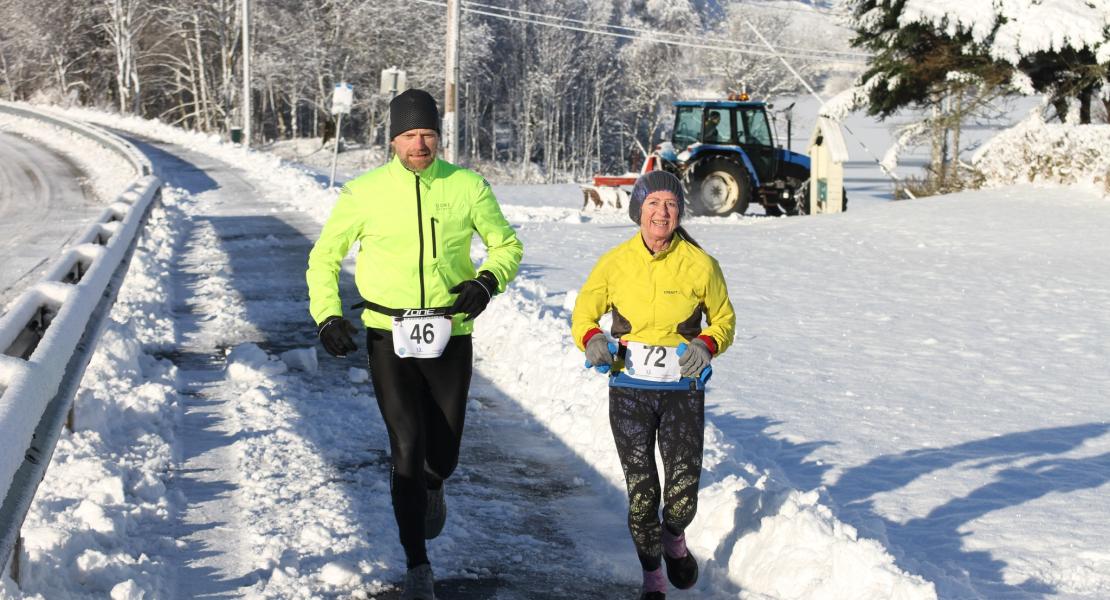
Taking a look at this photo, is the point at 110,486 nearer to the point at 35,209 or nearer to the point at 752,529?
the point at 752,529

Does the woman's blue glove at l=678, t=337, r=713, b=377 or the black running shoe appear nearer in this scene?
the woman's blue glove at l=678, t=337, r=713, b=377

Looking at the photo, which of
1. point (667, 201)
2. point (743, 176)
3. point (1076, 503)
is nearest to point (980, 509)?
point (1076, 503)

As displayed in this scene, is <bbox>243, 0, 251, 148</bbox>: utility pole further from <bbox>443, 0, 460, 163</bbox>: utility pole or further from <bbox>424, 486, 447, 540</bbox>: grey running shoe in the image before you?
<bbox>424, 486, 447, 540</bbox>: grey running shoe

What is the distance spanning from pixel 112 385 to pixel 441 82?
57064 millimetres

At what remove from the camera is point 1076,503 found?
5555mm

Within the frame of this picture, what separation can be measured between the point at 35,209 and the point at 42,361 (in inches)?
713

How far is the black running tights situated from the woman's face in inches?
35.8

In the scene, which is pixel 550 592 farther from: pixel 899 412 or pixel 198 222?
pixel 198 222

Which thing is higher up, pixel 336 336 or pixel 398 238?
pixel 398 238

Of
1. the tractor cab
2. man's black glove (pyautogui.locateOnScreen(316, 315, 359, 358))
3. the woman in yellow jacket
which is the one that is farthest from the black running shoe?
the tractor cab

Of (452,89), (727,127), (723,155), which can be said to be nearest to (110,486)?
(452,89)

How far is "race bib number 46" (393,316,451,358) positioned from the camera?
4.43 metres

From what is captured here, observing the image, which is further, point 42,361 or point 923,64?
point 923,64

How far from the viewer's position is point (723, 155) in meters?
22.7
